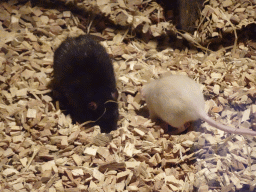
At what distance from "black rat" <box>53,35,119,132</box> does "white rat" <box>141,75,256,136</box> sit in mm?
412

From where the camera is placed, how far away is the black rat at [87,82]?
109 inches

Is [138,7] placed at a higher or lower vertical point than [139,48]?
higher

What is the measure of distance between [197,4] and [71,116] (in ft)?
5.72

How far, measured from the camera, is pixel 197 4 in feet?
10.3

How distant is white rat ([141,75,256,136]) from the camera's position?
2.34 metres

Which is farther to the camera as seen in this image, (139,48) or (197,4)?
(139,48)

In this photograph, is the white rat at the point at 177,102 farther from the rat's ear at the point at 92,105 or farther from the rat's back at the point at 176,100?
the rat's ear at the point at 92,105

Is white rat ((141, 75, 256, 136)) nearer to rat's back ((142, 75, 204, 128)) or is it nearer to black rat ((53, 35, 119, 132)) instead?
rat's back ((142, 75, 204, 128))

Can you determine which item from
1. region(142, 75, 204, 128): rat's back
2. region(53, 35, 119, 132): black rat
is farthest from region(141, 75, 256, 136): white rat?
region(53, 35, 119, 132): black rat

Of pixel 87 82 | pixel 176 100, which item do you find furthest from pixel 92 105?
pixel 176 100

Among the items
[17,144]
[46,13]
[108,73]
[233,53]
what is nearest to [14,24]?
[46,13]

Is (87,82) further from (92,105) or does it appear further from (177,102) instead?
(177,102)

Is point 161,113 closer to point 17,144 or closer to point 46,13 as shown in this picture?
point 17,144

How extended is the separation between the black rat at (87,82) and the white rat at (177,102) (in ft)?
1.35
